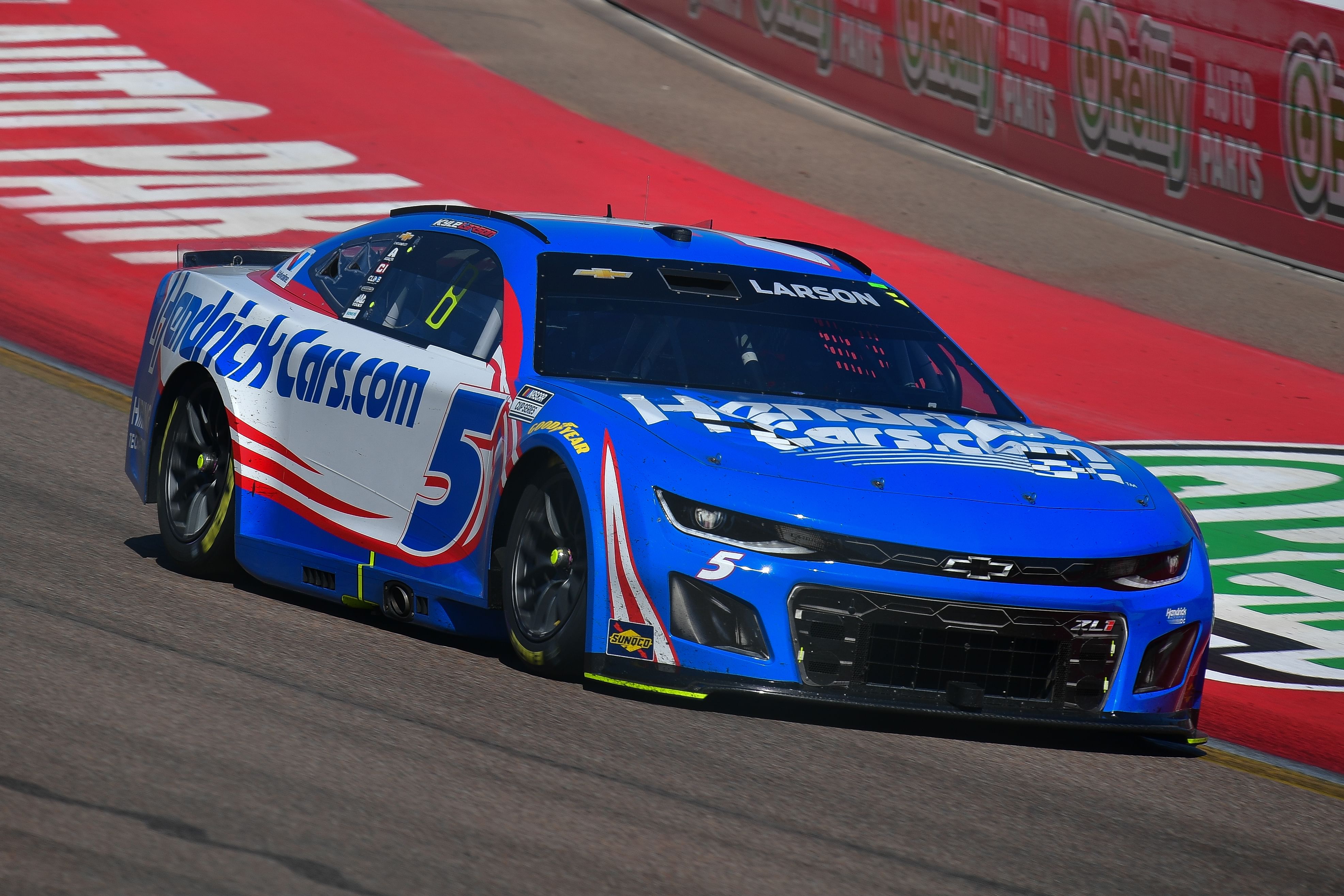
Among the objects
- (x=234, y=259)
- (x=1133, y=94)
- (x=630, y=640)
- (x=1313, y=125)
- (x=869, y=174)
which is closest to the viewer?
(x=630, y=640)

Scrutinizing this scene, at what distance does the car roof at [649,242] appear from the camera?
21.3ft

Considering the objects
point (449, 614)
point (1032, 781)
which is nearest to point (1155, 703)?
point (1032, 781)

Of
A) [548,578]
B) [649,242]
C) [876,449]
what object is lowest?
[548,578]

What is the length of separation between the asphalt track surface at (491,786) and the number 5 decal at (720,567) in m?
0.45

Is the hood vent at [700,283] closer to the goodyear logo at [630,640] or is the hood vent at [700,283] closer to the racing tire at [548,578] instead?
the racing tire at [548,578]

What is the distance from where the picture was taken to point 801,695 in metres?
5.05

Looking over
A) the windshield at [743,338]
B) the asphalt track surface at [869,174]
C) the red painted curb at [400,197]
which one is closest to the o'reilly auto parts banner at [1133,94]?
the asphalt track surface at [869,174]

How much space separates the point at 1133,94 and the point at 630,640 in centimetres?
1249

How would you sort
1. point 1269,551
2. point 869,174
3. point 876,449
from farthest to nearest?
point 869,174 → point 1269,551 → point 876,449

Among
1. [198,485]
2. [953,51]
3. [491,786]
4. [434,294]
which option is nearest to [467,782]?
[491,786]

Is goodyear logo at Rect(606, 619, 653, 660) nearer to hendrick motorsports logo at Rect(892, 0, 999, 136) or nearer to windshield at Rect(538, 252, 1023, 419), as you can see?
windshield at Rect(538, 252, 1023, 419)

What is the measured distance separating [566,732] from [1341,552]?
4877 millimetres

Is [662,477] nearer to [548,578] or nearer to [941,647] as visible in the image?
[548,578]

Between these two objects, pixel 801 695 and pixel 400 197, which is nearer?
pixel 801 695
